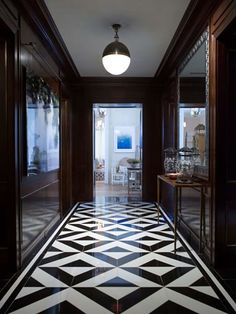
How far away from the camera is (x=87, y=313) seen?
95.0 inches

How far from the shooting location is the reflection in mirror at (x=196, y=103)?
3896mm

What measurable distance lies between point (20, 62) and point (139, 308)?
273 cm

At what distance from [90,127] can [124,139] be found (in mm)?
5009

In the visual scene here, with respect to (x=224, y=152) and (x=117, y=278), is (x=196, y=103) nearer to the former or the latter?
(x=224, y=152)

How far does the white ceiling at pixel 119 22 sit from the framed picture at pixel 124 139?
6.84m

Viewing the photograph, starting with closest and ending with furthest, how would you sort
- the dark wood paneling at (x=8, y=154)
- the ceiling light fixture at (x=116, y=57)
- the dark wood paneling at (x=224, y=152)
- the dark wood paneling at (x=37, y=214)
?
the dark wood paneling at (x=8, y=154) < the dark wood paneling at (x=224, y=152) < the dark wood paneling at (x=37, y=214) < the ceiling light fixture at (x=116, y=57)

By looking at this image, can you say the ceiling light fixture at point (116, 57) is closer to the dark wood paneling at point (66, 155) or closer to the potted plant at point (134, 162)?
the dark wood paneling at point (66, 155)

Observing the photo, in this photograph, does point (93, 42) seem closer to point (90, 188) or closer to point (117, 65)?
point (117, 65)

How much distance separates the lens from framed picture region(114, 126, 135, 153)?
12820mm

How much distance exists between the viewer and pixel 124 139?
12.8 meters

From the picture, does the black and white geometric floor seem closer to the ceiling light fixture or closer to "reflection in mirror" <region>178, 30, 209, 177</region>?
"reflection in mirror" <region>178, 30, 209, 177</region>

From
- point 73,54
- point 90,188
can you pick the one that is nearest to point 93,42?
point 73,54

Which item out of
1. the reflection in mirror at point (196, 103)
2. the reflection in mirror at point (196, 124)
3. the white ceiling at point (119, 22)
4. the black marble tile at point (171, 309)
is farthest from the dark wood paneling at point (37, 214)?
the white ceiling at point (119, 22)

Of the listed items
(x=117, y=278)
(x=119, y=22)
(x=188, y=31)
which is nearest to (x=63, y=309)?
(x=117, y=278)
